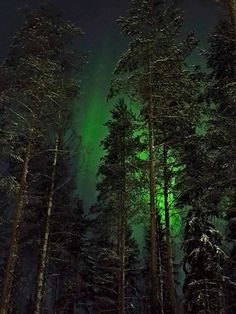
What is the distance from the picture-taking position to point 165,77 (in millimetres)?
18328

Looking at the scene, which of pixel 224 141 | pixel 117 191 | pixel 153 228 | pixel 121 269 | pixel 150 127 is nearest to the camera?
pixel 224 141

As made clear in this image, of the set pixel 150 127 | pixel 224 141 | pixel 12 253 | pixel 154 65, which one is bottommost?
pixel 12 253

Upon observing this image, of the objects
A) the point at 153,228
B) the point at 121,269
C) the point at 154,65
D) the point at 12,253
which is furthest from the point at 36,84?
the point at 121,269

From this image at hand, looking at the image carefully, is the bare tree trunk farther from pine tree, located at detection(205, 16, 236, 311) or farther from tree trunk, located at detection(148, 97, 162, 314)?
pine tree, located at detection(205, 16, 236, 311)

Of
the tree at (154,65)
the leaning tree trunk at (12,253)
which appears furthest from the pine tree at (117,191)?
the leaning tree trunk at (12,253)

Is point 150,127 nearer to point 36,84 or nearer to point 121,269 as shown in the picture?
point 36,84

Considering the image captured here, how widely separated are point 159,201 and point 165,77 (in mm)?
5791

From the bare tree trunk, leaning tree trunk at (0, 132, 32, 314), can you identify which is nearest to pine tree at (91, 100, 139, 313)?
the bare tree trunk

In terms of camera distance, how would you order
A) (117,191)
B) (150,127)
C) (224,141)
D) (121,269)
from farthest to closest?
(117,191) < (121,269) < (150,127) < (224,141)

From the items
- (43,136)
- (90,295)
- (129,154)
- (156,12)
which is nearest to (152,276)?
(43,136)

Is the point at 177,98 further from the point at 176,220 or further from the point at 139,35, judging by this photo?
the point at 176,220

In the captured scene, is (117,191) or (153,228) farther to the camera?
(117,191)

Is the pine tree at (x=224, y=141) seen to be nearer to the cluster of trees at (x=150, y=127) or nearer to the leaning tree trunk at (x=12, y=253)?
the cluster of trees at (x=150, y=127)

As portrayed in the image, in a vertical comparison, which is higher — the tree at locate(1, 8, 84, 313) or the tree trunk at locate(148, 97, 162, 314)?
the tree at locate(1, 8, 84, 313)
